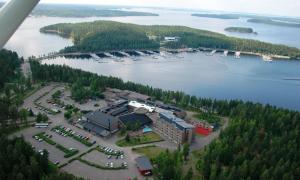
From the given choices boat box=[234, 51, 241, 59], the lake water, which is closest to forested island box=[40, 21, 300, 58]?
boat box=[234, 51, 241, 59]

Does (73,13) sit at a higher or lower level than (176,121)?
higher

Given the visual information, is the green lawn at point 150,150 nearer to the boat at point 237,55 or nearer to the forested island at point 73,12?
the boat at point 237,55

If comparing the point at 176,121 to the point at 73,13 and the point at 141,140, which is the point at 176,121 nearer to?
the point at 141,140

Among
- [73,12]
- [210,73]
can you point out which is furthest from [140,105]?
[73,12]

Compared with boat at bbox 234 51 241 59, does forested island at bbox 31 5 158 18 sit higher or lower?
higher

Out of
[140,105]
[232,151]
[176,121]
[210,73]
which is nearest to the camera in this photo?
[232,151]

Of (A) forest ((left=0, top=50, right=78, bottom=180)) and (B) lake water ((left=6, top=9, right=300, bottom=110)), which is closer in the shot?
(A) forest ((left=0, top=50, right=78, bottom=180))

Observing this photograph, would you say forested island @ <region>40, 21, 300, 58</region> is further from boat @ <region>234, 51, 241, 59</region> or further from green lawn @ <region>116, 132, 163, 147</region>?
green lawn @ <region>116, 132, 163, 147</region>
